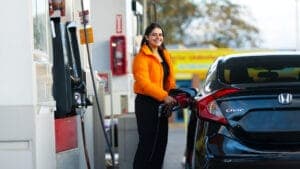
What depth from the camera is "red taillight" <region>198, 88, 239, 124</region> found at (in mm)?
6055

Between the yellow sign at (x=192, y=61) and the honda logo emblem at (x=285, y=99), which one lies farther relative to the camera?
the yellow sign at (x=192, y=61)

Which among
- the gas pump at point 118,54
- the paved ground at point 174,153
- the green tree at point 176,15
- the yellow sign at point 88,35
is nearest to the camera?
the yellow sign at point 88,35

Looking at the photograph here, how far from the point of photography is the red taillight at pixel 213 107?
6055mm

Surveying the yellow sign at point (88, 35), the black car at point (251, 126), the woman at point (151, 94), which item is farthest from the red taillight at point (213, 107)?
the yellow sign at point (88, 35)

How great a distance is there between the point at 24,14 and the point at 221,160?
1.92 m

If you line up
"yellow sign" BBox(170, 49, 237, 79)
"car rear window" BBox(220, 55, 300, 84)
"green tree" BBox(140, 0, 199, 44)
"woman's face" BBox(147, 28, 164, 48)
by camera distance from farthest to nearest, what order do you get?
"green tree" BBox(140, 0, 199, 44) → "yellow sign" BBox(170, 49, 237, 79) → "woman's face" BBox(147, 28, 164, 48) → "car rear window" BBox(220, 55, 300, 84)

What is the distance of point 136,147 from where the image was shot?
8766mm

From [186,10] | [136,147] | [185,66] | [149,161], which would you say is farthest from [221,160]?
[186,10]

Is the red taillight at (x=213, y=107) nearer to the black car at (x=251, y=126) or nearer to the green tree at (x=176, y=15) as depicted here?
the black car at (x=251, y=126)

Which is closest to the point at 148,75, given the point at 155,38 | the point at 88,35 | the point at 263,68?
the point at 155,38

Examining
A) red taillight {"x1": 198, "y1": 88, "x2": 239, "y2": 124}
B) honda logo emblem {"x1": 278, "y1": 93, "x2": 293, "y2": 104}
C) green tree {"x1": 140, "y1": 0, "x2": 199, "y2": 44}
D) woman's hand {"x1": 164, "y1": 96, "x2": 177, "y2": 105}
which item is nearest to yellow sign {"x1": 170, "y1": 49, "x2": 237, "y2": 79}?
green tree {"x1": 140, "y1": 0, "x2": 199, "y2": 44}

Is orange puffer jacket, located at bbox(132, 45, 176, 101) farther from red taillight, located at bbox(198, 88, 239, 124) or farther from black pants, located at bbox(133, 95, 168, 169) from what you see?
red taillight, located at bbox(198, 88, 239, 124)

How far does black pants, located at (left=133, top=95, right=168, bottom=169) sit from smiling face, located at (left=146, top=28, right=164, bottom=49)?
58 cm

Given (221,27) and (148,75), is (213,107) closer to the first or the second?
(148,75)
